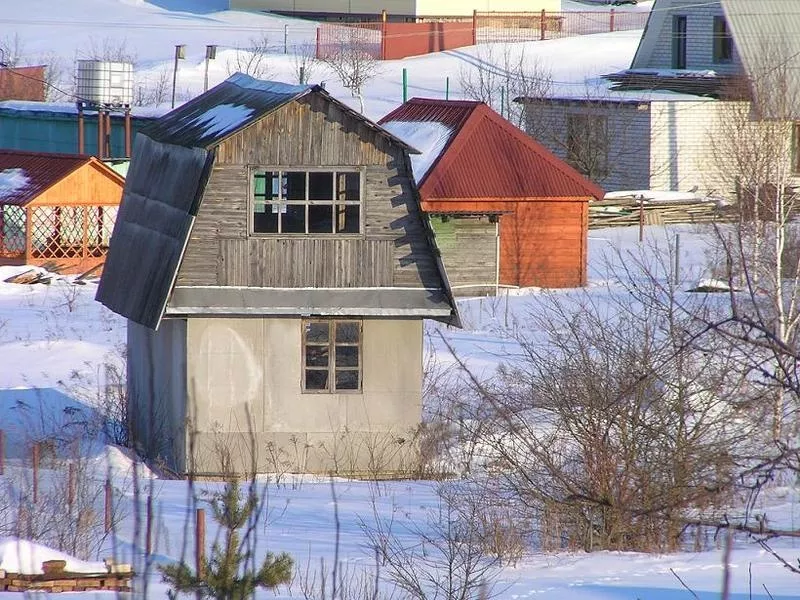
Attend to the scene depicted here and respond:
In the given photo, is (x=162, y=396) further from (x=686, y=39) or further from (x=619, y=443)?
(x=686, y=39)

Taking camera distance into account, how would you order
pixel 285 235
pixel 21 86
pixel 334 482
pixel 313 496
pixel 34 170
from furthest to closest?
pixel 21 86 < pixel 34 170 < pixel 285 235 < pixel 334 482 < pixel 313 496

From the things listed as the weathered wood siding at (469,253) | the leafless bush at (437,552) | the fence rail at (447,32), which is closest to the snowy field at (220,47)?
the fence rail at (447,32)

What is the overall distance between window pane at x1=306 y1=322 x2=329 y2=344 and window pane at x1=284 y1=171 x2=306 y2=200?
1763 millimetres

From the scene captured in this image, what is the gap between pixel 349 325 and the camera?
1948 centimetres

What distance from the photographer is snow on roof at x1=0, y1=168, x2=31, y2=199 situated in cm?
3497

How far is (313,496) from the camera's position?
1689 centimetres

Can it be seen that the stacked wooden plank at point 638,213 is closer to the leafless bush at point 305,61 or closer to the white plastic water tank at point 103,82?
the white plastic water tank at point 103,82

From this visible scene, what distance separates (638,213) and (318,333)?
23495 millimetres

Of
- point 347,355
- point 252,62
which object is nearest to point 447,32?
point 252,62

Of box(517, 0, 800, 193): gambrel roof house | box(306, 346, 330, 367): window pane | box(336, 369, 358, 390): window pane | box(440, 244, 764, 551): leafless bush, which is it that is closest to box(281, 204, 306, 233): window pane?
box(306, 346, 330, 367): window pane

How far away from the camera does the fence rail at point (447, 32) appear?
68.9 metres

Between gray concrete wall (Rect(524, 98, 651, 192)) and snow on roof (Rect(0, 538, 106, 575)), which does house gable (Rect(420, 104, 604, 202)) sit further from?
snow on roof (Rect(0, 538, 106, 575))

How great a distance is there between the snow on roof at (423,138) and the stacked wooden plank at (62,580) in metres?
21.7

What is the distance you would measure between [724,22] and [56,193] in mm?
23576
